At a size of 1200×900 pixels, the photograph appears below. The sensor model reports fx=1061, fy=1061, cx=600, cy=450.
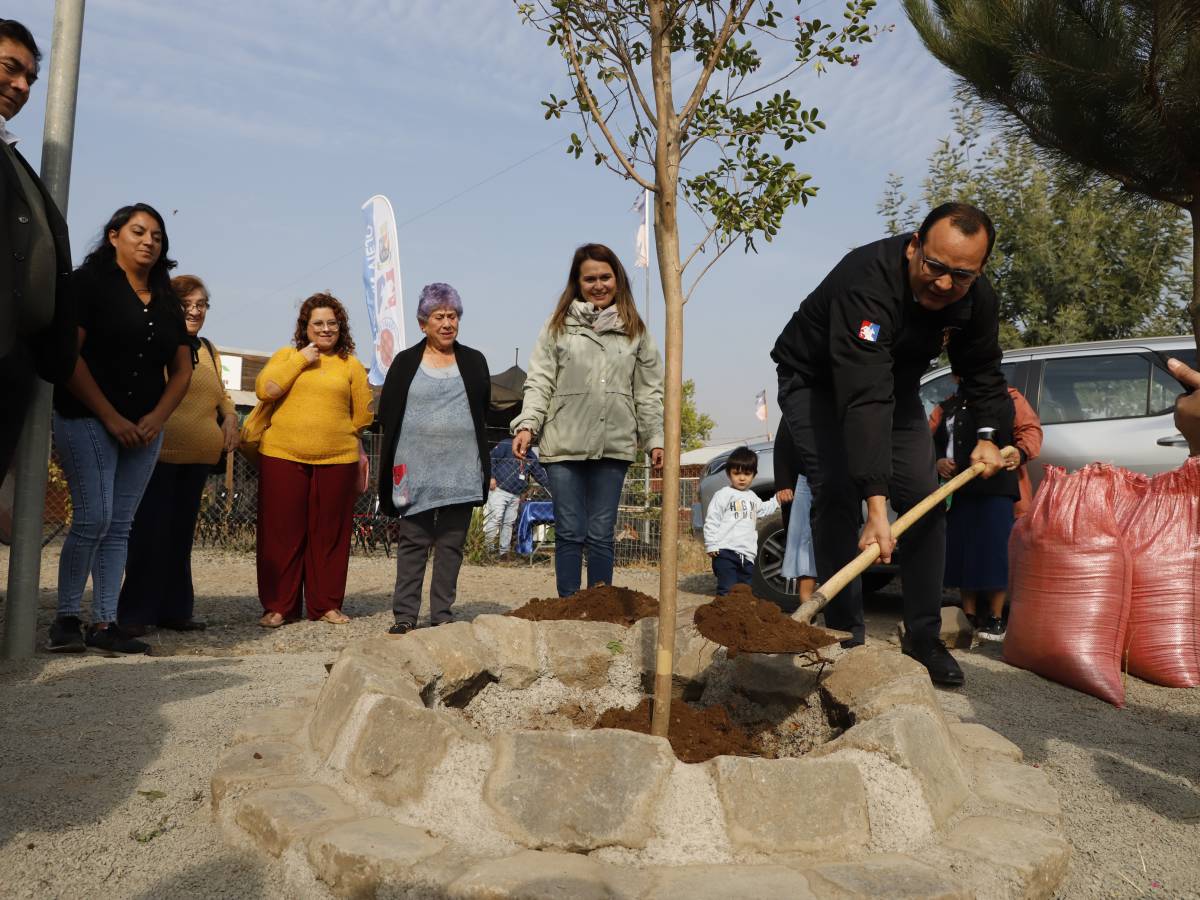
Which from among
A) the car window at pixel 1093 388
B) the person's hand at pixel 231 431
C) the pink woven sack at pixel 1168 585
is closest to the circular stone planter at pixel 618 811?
the pink woven sack at pixel 1168 585

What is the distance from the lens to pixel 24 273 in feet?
9.98

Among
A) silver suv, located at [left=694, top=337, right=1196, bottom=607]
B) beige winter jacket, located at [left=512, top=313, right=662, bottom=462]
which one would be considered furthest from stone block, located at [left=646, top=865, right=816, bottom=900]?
silver suv, located at [left=694, top=337, right=1196, bottom=607]

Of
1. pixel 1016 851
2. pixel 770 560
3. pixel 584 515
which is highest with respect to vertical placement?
pixel 584 515

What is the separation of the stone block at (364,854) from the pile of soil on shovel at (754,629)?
1.07 m

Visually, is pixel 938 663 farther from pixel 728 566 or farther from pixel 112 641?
pixel 112 641

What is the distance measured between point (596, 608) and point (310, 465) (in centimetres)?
264

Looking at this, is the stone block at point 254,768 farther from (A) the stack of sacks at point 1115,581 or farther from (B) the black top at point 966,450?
(B) the black top at point 966,450

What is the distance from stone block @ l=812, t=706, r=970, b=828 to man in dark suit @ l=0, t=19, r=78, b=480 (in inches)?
93.1

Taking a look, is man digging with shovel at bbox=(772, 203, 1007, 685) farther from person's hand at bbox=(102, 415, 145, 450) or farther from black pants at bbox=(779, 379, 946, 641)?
person's hand at bbox=(102, 415, 145, 450)

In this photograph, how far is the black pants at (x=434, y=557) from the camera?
4953 mm

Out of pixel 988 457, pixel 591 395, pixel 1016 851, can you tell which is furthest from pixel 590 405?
pixel 1016 851

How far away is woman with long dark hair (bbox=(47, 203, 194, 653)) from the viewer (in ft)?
14.0

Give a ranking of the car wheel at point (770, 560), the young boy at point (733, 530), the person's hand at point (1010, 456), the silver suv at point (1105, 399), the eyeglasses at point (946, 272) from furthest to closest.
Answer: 1. the car wheel at point (770, 560)
2. the young boy at point (733, 530)
3. the silver suv at point (1105, 399)
4. the person's hand at point (1010, 456)
5. the eyeglasses at point (946, 272)

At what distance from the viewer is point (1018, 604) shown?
4922 mm
